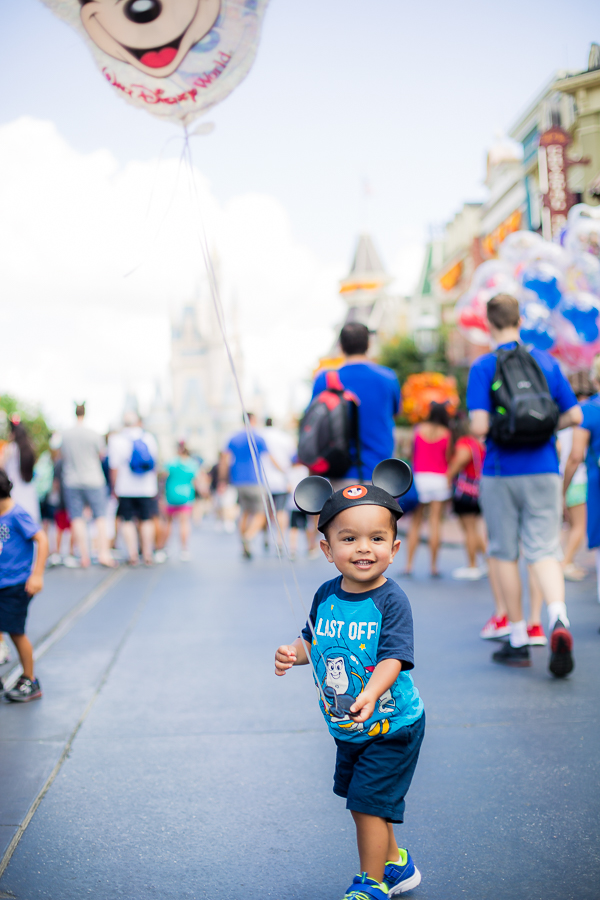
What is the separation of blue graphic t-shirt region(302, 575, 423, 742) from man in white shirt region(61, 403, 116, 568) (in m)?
9.04

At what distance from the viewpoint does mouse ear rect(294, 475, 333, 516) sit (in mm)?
2695

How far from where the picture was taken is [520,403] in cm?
488

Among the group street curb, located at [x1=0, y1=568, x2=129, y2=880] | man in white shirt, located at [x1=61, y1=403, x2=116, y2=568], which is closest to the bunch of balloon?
man in white shirt, located at [x1=61, y1=403, x2=116, y2=568]

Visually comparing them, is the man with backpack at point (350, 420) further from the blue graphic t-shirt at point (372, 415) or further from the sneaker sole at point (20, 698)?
the sneaker sole at point (20, 698)

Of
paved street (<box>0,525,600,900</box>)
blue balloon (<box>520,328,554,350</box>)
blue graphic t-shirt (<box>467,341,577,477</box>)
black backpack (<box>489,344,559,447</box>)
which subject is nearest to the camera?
paved street (<box>0,525,600,900</box>)

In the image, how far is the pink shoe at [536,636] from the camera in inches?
205

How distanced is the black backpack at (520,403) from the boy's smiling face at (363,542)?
254 centimetres

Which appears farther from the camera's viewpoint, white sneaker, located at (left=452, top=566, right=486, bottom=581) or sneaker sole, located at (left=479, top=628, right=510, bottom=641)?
white sneaker, located at (left=452, top=566, right=486, bottom=581)

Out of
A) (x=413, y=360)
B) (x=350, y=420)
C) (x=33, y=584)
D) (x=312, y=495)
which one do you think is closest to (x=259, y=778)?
(x=312, y=495)

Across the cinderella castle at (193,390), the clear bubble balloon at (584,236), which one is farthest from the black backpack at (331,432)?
the cinderella castle at (193,390)

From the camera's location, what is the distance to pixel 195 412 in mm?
179500

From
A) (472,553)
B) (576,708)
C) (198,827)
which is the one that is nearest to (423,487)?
(472,553)

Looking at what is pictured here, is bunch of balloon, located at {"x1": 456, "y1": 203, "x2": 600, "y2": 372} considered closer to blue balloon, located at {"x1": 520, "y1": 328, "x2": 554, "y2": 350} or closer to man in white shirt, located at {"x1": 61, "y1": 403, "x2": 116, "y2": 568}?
blue balloon, located at {"x1": 520, "y1": 328, "x2": 554, "y2": 350}

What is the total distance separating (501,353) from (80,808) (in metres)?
3.09
